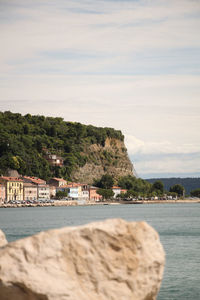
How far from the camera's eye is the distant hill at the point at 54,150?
162738 millimetres

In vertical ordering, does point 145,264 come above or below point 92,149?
below

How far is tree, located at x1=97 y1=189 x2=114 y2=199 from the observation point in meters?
170

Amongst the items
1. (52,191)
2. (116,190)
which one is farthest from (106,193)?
(52,191)

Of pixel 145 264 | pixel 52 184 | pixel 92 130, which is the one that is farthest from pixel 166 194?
pixel 145 264

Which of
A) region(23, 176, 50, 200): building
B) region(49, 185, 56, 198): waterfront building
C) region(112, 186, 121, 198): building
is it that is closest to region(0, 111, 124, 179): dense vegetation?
region(23, 176, 50, 200): building

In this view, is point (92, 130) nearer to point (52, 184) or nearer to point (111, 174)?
point (111, 174)

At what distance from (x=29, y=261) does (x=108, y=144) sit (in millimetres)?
193017

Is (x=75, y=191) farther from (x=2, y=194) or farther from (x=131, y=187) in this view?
(x=131, y=187)

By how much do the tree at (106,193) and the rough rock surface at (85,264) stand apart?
163m

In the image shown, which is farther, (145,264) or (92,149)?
(92,149)

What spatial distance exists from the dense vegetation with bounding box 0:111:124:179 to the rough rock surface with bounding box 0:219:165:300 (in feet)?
483

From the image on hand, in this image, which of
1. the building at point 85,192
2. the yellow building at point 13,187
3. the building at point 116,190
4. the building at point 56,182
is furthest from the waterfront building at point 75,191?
the yellow building at point 13,187

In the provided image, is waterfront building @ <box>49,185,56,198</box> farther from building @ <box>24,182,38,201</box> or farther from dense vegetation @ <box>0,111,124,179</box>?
dense vegetation @ <box>0,111,124,179</box>

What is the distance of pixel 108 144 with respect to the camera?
199375 mm
